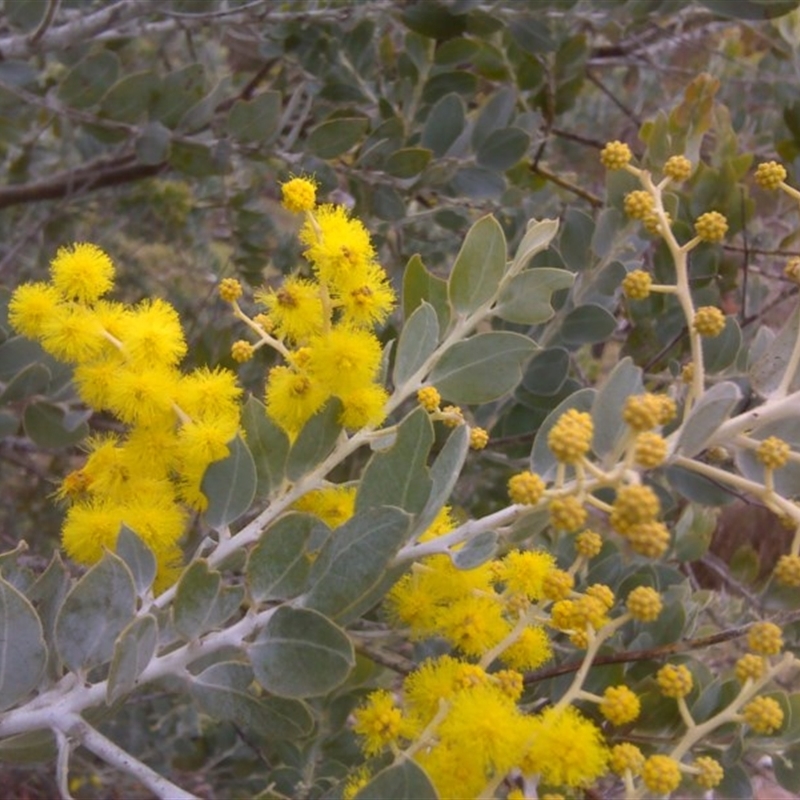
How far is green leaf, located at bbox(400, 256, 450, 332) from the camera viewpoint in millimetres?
1188

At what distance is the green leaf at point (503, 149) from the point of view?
207cm

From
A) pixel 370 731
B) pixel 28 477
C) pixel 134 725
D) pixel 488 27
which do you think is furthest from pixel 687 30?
pixel 370 731

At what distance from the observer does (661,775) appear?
0.91 meters

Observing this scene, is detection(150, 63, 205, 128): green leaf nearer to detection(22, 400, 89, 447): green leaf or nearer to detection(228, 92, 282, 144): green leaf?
detection(228, 92, 282, 144): green leaf

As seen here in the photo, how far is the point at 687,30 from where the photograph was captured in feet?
12.4

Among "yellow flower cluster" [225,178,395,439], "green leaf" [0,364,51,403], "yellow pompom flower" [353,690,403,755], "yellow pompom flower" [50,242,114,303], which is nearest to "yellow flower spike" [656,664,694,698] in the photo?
"yellow pompom flower" [353,690,403,755]

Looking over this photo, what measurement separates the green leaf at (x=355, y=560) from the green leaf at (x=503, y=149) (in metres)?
1.33

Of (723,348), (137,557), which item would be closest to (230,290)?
(137,557)

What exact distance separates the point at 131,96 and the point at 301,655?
144 centimetres

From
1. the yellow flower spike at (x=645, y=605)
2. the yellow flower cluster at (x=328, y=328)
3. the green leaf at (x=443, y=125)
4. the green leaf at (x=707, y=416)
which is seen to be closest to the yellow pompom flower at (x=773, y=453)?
the green leaf at (x=707, y=416)

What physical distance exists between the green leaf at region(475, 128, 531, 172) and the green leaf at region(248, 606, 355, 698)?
53.8 inches

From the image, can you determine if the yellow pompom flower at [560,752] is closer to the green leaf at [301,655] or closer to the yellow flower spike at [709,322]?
the green leaf at [301,655]

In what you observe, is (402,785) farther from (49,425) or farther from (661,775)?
(49,425)

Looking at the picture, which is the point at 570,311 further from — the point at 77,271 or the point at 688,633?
the point at 77,271
